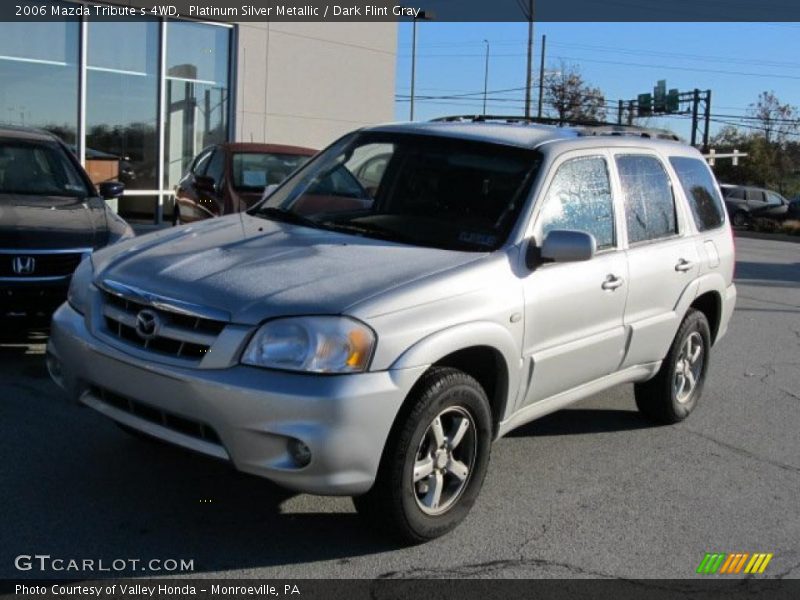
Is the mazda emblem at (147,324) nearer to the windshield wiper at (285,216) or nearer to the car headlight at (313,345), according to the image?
the car headlight at (313,345)

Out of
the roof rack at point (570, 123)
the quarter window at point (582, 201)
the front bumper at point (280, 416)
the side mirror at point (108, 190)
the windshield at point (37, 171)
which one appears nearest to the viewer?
the front bumper at point (280, 416)

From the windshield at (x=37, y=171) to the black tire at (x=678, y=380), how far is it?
15.8 feet

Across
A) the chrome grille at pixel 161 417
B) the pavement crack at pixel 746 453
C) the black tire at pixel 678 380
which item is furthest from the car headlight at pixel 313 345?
the pavement crack at pixel 746 453

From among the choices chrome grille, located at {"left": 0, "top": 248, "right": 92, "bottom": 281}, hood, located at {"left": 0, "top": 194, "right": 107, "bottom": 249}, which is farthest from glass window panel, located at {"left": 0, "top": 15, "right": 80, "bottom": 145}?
A: chrome grille, located at {"left": 0, "top": 248, "right": 92, "bottom": 281}

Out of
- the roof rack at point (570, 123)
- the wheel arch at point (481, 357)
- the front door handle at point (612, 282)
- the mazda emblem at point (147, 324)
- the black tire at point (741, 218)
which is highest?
the roof rack at point (570, 123)

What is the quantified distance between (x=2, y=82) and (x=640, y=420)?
1101cm

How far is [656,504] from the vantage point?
4859 millimetres

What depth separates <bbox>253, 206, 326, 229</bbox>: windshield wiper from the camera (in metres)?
5.01

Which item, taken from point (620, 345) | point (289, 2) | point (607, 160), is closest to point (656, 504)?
point (620, 345)

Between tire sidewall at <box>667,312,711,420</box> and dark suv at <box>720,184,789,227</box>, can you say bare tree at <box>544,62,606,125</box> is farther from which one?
tire sidewall at <box>667,312,711,420</box>

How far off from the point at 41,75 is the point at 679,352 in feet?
37.1

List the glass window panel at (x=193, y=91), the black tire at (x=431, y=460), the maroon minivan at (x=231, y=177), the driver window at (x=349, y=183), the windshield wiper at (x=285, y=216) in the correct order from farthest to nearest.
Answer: the glass window panel at (x=193, y=91), the maroon minivan at (x=231, y=177), the driver window at (x=349, y=183), the windshield wiper at (x=285, y=216), the black tire at (x=431, y=460)

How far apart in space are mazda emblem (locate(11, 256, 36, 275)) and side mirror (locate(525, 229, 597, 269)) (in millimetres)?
3685

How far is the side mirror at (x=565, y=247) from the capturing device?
4.48 meters
